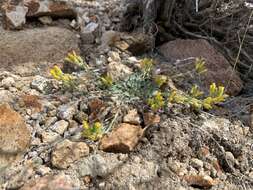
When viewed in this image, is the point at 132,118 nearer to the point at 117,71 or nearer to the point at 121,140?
A: the point at 121,140

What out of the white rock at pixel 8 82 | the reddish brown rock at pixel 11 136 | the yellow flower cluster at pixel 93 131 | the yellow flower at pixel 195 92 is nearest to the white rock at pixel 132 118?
the yellow flower cluster at pixel 93 131

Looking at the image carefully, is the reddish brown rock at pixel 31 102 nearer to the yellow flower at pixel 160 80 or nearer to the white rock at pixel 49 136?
the white rock at pixel 49 136

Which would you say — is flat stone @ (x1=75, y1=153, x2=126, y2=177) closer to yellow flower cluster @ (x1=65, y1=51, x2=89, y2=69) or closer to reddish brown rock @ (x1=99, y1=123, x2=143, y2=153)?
reddish brown rock @ (x1=99, y1=123, x2=143, y2=153)

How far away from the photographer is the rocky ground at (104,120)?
5.35 ft

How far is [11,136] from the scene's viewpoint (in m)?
1.67

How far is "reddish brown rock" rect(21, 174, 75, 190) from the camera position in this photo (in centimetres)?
154

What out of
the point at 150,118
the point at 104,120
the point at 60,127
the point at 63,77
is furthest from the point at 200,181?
the point at 63,77

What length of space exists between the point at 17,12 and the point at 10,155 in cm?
80

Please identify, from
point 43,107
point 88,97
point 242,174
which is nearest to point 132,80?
point 88,97

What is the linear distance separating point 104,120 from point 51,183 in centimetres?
34

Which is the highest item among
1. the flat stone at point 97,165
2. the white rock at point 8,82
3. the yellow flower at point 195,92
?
the yellow flower at point 195,92

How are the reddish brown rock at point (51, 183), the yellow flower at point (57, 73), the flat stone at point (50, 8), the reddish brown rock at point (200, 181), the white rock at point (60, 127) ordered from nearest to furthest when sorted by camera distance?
1. the reddish brown rock at point (51, 183)
2. the reddish brown rock at point (200, 181)
3. the white rock at point (60, 127)
4. the yellow flower at point (57, 73)
5. the flat stone at point (50, 8)

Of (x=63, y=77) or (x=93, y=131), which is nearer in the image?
(x=93, y=131)

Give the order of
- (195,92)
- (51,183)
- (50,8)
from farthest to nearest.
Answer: (50,8) → (195,92) → (51,183)
